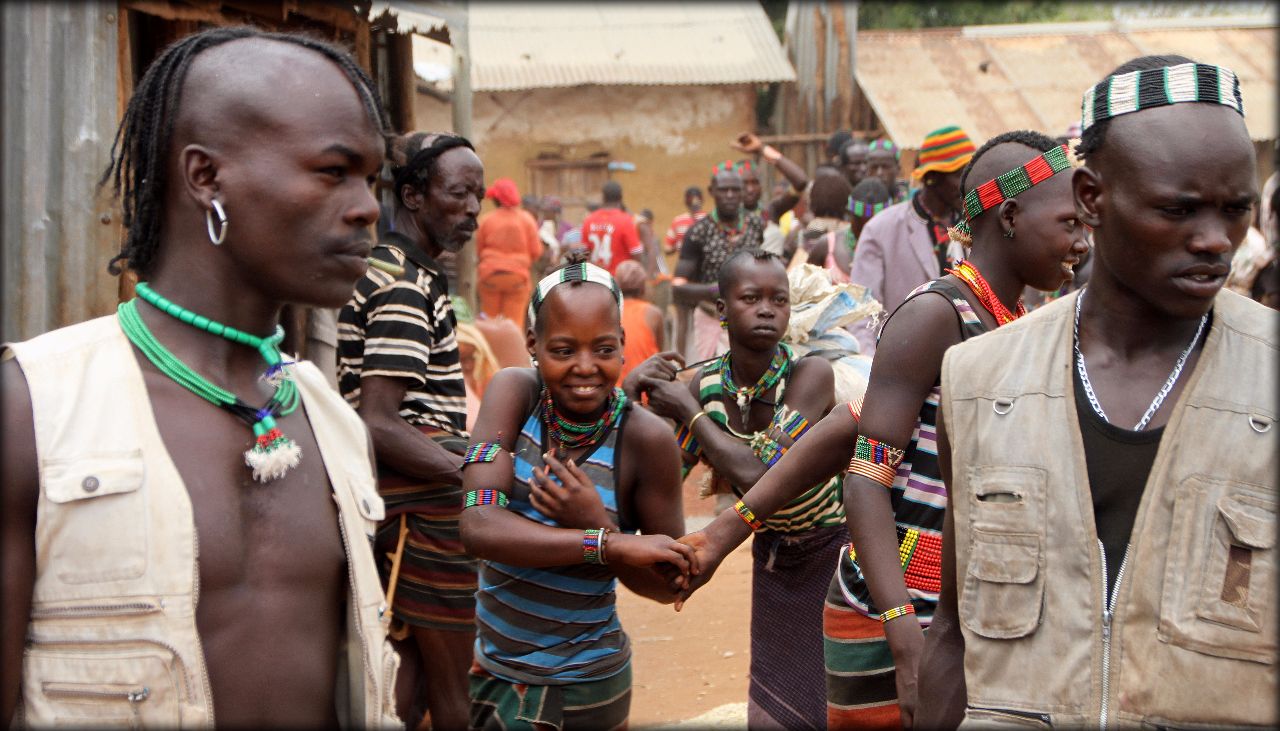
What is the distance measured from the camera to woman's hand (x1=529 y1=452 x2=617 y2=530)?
11.0 ft

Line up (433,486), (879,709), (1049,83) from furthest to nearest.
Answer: (1049,83), (433,486), (879,709)

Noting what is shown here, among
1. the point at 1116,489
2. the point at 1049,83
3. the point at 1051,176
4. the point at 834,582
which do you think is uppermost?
the point at 1049,83

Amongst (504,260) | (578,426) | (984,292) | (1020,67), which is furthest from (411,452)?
(1020,67)

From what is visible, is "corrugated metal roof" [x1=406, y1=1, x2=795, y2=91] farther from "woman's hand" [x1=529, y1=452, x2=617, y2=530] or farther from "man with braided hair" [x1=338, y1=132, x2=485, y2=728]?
"woman's hand" [x1=529, y1=452, x2=617, y2=530]

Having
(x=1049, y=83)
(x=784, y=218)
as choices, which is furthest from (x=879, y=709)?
(x=1049, y=83)

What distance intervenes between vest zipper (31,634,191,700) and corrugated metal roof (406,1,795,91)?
1693 centimetres

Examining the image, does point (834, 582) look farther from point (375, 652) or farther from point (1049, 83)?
point (1049, 83)

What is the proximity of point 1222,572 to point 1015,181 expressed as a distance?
1476mm

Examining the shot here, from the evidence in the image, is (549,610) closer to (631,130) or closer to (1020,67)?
(631,130)

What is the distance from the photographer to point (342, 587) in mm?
2268

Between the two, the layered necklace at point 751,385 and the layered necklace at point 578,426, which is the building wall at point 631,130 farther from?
the layered necklace at point 578,426

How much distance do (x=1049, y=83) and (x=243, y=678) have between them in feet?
63.4

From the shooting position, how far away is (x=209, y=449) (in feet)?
6.91

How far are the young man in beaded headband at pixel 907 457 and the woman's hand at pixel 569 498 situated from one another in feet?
1.03
